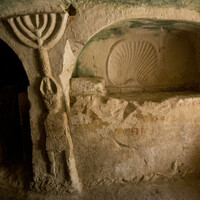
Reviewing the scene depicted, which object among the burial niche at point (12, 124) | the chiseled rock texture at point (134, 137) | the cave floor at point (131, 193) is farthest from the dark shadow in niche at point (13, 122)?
the chiseled rock texture at point (134, 137)

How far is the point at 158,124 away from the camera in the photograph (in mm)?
1805

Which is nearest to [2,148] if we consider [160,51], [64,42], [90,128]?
[90,128]

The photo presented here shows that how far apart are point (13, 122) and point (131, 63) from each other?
1.65 meters

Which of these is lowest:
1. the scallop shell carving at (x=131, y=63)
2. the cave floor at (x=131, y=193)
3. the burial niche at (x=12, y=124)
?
the cave floor at (x=131, y=193)

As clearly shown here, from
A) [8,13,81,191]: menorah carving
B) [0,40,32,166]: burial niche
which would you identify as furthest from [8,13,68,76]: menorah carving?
[0,40,32,166]: burial niche

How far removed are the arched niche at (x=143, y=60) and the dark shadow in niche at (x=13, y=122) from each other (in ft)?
2.54

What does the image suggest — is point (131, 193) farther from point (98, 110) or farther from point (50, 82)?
point (50, 82)

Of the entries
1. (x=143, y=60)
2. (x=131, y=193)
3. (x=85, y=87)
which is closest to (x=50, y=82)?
(x=85, y=87)

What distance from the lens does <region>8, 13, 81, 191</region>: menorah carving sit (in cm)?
145

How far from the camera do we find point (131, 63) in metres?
2.19

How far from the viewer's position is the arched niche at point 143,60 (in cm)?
211

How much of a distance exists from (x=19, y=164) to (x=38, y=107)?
2.73ft

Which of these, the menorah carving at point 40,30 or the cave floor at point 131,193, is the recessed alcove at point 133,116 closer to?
the cave floor at point 131,193

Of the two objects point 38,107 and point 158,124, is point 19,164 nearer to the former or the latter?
point 38,107
